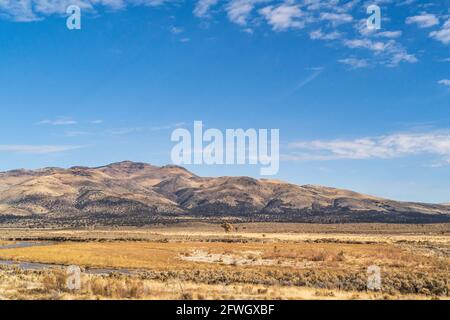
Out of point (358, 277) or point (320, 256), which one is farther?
point (320, 256)

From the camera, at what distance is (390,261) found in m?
49.6

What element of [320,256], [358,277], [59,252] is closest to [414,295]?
[358,277]
